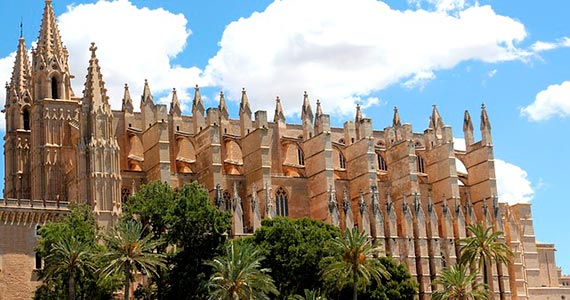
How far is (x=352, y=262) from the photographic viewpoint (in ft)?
194

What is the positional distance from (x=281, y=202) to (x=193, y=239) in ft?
69.0

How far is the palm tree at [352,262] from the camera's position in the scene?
193 ft

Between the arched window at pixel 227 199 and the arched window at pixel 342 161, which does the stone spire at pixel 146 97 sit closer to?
the arched window at pixel 227 199

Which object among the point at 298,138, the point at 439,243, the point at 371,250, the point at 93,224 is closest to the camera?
the point at 371,250

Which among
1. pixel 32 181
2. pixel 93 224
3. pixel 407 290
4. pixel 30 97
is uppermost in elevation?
pixel 30 97

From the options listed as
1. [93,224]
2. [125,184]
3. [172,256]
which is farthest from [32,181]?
[172,256]

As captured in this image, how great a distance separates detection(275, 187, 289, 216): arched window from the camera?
82938 millimetres

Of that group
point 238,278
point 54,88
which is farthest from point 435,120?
point 238,278

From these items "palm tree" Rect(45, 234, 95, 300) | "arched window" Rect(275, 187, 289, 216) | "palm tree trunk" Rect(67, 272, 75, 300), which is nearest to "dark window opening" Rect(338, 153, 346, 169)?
"arched window" Rect(275, 187, 289, 216)

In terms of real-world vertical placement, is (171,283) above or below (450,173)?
below

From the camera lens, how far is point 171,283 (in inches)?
2434

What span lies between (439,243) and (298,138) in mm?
15338

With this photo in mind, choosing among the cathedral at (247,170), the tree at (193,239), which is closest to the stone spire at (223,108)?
the cathedral at (247,170)

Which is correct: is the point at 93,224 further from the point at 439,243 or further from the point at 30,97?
the point at 439,243
